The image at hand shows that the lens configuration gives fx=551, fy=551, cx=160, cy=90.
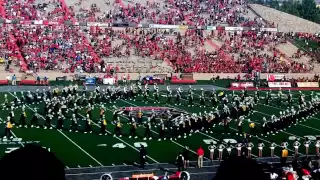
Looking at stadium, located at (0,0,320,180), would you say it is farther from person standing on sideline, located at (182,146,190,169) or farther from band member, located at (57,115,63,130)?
band member, located at (57,115,63,130)

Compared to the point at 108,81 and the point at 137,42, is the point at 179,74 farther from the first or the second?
the point at 108,81

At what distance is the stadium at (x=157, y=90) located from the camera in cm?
1814

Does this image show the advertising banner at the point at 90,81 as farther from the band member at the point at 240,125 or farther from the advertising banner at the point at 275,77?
the band member at the point at 240,125

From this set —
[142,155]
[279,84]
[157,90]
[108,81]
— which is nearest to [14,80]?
[108,81]

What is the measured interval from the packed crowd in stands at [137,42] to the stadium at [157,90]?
12 centimetres

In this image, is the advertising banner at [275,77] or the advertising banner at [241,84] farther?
the advertising banner at [275,77]

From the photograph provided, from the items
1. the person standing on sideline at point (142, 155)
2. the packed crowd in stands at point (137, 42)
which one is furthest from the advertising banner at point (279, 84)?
the person standing on sideline at point (142, 155)

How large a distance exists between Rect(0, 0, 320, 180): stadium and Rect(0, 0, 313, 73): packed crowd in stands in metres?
0.12

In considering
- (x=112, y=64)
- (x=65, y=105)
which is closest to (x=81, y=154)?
(x=65, y=105)

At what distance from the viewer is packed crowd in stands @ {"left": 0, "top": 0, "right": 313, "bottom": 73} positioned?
4356cm

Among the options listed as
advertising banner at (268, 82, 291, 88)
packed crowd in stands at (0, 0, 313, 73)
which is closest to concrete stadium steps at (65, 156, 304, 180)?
advertising banner at (268, 82, 291, 88)

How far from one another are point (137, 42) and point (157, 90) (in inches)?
659

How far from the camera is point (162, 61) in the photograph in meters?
45.8

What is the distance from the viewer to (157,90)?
105 feet
